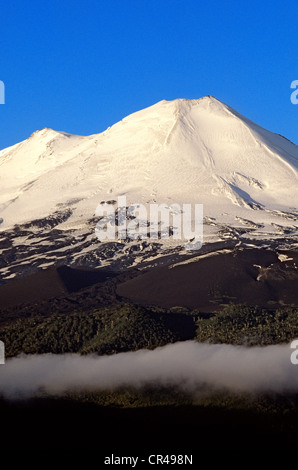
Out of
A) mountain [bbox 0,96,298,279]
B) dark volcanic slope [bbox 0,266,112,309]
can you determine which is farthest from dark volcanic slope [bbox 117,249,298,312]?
mountain [bbox 0,96,298,279]

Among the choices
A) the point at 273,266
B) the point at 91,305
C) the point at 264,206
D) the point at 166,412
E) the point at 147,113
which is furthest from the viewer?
the point at 147,113

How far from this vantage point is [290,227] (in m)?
149

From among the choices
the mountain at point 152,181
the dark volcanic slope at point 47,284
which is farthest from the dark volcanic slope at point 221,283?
the mountain at point 152,181

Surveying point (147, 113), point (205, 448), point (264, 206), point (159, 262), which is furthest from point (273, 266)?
point (147, 113)

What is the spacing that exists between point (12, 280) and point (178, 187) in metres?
42.8

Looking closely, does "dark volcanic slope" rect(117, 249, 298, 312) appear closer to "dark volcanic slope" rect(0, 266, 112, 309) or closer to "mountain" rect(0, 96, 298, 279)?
"dark volcanic slope" rect(0, 266, 112, 309)

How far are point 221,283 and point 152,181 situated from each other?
184 feet

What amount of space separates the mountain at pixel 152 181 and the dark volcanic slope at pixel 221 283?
719 inches

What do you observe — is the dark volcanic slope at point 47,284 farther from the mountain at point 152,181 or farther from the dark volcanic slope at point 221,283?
the mountain at point 152,181

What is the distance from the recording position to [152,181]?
166500 mm

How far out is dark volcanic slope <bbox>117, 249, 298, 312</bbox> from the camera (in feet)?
356

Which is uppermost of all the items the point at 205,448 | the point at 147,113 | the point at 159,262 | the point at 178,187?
the point at 147,113

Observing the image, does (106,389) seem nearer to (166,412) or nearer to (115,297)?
(166,412)

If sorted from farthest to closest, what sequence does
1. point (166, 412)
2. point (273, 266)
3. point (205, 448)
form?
point (273, 266)
point (166, 412)
point (205, 448)
